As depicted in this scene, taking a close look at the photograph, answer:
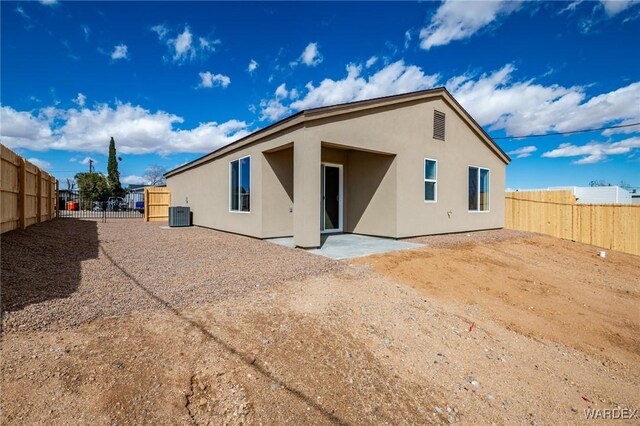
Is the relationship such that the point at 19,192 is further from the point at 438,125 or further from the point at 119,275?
the point at 438,125

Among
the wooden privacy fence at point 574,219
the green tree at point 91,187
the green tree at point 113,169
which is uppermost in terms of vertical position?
the green tree at point 113,169

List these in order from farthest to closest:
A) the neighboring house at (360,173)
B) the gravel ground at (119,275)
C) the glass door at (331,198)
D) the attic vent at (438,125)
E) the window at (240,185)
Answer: the attic vent at (438,125) → the glass door at (331,198) → the window at (240,185) → the neighboring house at (360,173) → the gravel ground at (119,275)

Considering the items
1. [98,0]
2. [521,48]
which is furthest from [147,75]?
[521,48]

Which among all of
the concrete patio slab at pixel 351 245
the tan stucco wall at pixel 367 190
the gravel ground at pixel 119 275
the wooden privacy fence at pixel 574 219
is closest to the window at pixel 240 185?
the concrete patio slab at pixel 351 245

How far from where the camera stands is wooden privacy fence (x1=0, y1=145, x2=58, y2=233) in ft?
23.9

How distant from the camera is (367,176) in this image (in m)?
9.59

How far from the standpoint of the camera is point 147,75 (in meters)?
12.8

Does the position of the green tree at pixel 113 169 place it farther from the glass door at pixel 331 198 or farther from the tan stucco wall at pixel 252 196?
the glass door at pixel 331 198

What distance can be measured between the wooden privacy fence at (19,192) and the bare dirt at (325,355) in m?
4.44

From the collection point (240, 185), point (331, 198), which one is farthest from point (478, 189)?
point (240, 185)

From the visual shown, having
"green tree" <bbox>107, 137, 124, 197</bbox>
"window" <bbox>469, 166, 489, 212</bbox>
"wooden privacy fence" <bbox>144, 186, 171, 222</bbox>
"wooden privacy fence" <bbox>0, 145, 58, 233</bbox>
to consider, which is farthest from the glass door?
"green tree" <bbox>107, 137, 124, 197</bbox>

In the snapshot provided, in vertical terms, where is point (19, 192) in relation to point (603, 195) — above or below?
below

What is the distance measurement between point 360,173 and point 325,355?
7.59m

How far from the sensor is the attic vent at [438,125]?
33.1 feet
